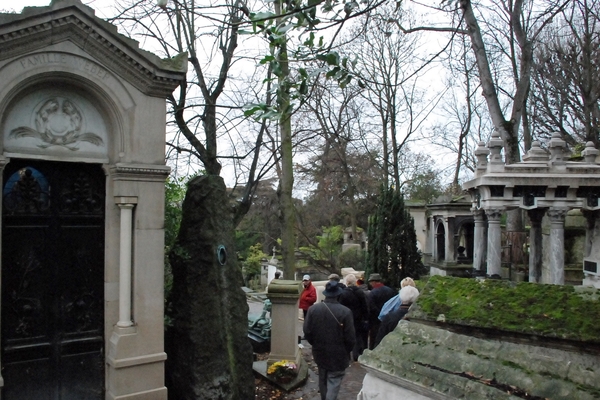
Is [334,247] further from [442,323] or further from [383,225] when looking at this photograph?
[442,323]

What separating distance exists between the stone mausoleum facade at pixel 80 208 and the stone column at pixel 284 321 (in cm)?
251

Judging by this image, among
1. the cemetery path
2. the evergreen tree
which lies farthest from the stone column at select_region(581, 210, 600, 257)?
the cemetery path

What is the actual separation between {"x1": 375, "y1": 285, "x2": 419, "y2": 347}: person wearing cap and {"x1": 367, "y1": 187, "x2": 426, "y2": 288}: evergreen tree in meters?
8.62

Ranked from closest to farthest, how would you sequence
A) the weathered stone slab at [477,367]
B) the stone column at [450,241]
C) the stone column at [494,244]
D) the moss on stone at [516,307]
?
the weathered stone slab at [477,367] → the moss on stone at [516,307] → the stone column at [494,244] → the stone column at [450,241]

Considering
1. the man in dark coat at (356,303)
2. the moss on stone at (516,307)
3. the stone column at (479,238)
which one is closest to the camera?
the moss on stone at (516,307)

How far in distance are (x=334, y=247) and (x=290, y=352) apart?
25.5 metres

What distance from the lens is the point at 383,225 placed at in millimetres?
15789

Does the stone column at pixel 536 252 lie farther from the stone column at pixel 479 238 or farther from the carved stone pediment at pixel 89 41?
the carved stone pediment at pixel 89 41

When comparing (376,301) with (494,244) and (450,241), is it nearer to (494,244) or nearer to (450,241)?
(494,244)

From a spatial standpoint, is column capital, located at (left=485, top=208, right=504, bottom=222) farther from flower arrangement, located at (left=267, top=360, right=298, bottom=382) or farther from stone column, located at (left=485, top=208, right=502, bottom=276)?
flower arrangement, located at (left=267, top=360, right=298, bottom=382)

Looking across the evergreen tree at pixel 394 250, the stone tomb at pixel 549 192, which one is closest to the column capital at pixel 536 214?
the stone tomb at pixel 549 192

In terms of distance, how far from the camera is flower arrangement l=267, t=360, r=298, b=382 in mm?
7684

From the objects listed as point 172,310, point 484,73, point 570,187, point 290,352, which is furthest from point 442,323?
point 484,73

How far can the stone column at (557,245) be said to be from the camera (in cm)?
1350
